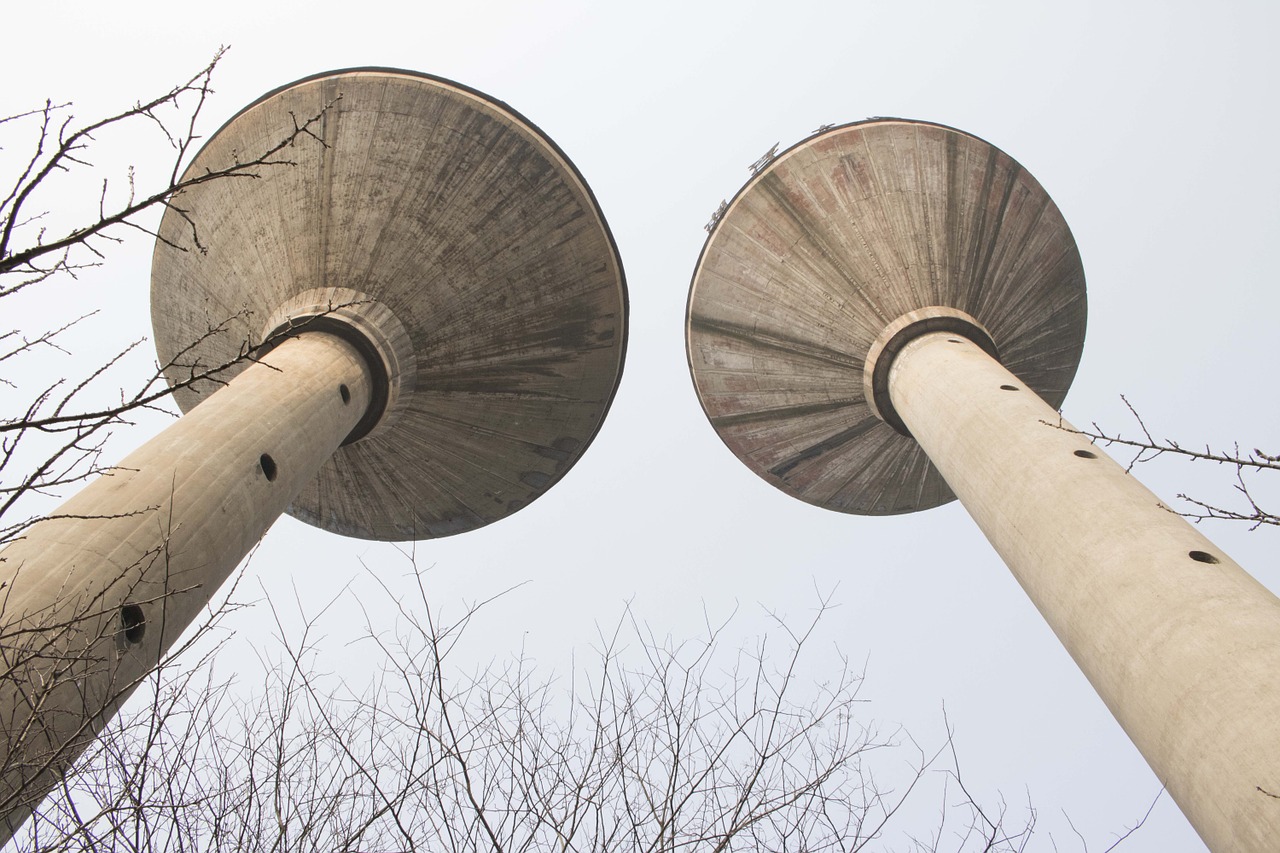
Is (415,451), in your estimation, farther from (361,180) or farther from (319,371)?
(361,180)

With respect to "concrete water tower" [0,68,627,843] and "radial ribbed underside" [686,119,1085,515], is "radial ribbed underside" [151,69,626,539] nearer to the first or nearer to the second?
"concrete water tower" [0,68,627,843]

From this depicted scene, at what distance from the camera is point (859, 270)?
1268 cm

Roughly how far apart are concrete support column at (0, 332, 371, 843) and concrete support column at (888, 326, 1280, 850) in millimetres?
6432

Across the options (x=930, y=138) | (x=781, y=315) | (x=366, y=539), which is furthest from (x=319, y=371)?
(x=930, y=138)

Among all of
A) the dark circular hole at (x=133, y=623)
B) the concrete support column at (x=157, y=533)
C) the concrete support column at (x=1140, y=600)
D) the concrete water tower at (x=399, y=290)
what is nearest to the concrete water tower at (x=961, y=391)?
the concrete support column at (x=1140, y=600)

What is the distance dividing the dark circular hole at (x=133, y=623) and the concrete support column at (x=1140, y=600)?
7.57 metres

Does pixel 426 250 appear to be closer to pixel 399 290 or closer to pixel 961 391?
pixel 399 290

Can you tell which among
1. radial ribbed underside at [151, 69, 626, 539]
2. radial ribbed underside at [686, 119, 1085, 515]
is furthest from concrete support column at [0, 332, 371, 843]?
radial ribbed underside at [686, 119, 1085, 515]

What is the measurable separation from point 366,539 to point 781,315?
760 cm

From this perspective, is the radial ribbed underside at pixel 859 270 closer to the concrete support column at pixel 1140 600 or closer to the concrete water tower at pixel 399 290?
the concrete water tower at pixel 399 290

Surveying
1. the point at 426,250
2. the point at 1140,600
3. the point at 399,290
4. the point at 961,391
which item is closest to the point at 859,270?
the point at 961,391

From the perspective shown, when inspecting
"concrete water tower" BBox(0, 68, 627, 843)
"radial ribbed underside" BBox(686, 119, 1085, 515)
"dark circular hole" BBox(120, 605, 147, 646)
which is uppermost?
"radial ribbed underside" BBox(686, 119, 1085, 515)

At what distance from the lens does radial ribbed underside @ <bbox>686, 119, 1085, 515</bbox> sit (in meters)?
12.7

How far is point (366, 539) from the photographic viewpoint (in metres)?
14.7
